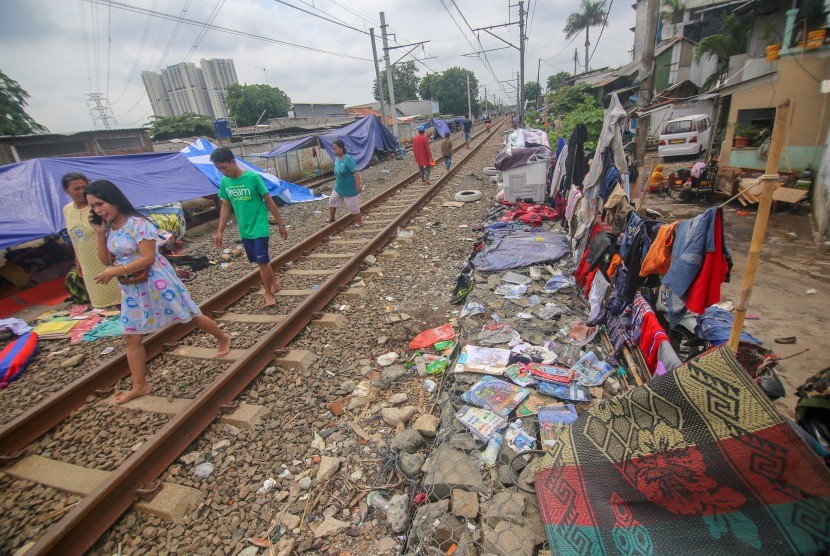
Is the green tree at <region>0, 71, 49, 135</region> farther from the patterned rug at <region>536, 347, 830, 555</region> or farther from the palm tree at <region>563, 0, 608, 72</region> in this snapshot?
the palm tree at <region>563, 0, 608, 72</region>

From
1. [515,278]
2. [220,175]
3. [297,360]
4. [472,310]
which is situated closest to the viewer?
[297,360]

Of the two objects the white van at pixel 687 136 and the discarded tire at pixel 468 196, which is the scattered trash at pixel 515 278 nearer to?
the discarded tire at pixel 468 196

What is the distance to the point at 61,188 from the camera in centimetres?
704

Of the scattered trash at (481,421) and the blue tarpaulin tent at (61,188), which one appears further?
the blue tarpaulin tent at (61,188)

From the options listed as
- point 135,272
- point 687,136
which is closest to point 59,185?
point 135,272

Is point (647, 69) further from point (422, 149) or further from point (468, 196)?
point (422, 149)

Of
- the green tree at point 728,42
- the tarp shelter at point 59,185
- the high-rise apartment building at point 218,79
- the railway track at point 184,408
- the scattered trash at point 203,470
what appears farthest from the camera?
the high-rise apartment building at point 218,79

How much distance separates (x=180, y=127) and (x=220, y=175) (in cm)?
2593

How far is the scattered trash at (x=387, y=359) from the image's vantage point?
402 centimetres

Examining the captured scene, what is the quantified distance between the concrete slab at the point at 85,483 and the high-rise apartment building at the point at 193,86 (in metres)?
51.3

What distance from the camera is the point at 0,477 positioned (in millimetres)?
2961

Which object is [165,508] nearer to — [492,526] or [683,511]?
[492,526]

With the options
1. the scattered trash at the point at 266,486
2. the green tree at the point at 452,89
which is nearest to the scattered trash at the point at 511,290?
the scattered trash at the point at 266,486

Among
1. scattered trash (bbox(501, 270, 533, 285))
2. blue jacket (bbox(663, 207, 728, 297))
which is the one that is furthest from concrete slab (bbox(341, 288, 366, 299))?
blue jacket (bbox(663, 207, 728, 297))
